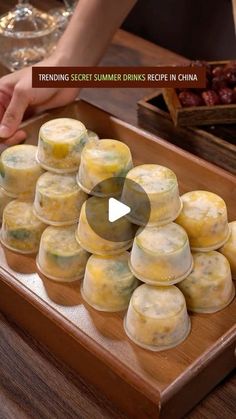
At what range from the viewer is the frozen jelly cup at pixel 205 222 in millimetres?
1035

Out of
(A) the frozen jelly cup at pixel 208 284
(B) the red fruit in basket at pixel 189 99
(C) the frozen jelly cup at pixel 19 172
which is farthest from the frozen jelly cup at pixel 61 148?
(B) the red fruit in basket at pixel 189 99

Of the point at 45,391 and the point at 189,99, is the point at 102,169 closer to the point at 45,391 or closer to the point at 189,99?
the point at 45,391

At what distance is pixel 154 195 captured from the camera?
3.33 feet

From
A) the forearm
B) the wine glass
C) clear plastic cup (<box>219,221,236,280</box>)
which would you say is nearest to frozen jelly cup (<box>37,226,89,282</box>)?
clear plastic cup (<box>219,221,236,280</box>)

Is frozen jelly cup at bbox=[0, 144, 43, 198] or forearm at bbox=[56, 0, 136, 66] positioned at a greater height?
forearm at bbox=[56, 0, 136, 66]

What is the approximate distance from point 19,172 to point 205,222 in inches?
14.7

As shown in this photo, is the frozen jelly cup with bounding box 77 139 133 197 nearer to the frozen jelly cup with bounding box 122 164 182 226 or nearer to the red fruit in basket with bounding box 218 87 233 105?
the frozen jelly cup with bounding box 122 164 182 226

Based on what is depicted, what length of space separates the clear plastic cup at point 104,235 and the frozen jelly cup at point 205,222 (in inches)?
3.6

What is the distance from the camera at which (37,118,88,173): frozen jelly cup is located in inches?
45.0

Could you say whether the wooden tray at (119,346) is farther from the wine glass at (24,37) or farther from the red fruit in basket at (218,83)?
the wine glass at (24,37)

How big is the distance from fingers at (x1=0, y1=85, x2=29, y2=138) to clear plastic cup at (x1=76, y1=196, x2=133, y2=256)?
41 centimetres

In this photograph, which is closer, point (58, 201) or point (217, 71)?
point (58, 201)

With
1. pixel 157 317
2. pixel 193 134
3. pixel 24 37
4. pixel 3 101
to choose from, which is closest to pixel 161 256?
pixel 157 317

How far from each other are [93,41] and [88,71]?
59cm
